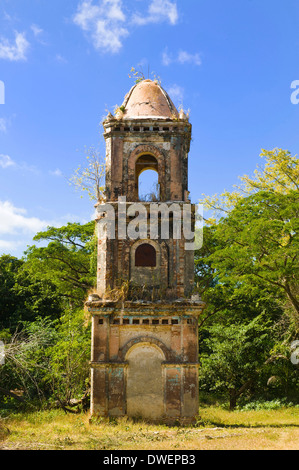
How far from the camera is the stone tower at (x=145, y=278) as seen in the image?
55.9 feet

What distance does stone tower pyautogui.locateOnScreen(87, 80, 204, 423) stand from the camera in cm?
1703

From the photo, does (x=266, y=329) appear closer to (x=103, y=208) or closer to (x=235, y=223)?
(x=235, y=223)

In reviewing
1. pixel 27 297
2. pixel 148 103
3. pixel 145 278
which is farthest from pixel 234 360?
pixel 27 297

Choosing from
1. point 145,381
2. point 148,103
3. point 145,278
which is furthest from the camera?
point 148,103

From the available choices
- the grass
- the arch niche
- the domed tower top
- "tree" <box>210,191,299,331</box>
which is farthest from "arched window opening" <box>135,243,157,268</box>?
the grass

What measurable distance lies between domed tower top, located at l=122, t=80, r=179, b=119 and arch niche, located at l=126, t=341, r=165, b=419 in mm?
8373

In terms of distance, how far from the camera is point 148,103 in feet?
66.1

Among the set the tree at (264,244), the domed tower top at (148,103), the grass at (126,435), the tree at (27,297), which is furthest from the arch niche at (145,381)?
the tree at (27,297)

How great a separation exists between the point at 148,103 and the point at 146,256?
19.3 feet

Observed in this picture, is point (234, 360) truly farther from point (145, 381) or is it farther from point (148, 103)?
point (148, 103)

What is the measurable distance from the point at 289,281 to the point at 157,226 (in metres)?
6.11

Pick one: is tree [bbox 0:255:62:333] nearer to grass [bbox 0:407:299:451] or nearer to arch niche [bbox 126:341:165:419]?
grass [bbox 0:407:299:451]

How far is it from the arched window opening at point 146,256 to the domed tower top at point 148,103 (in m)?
4.83

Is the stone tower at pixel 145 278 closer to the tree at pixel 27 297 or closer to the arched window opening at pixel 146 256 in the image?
the arched window opening at pixel 146 256
